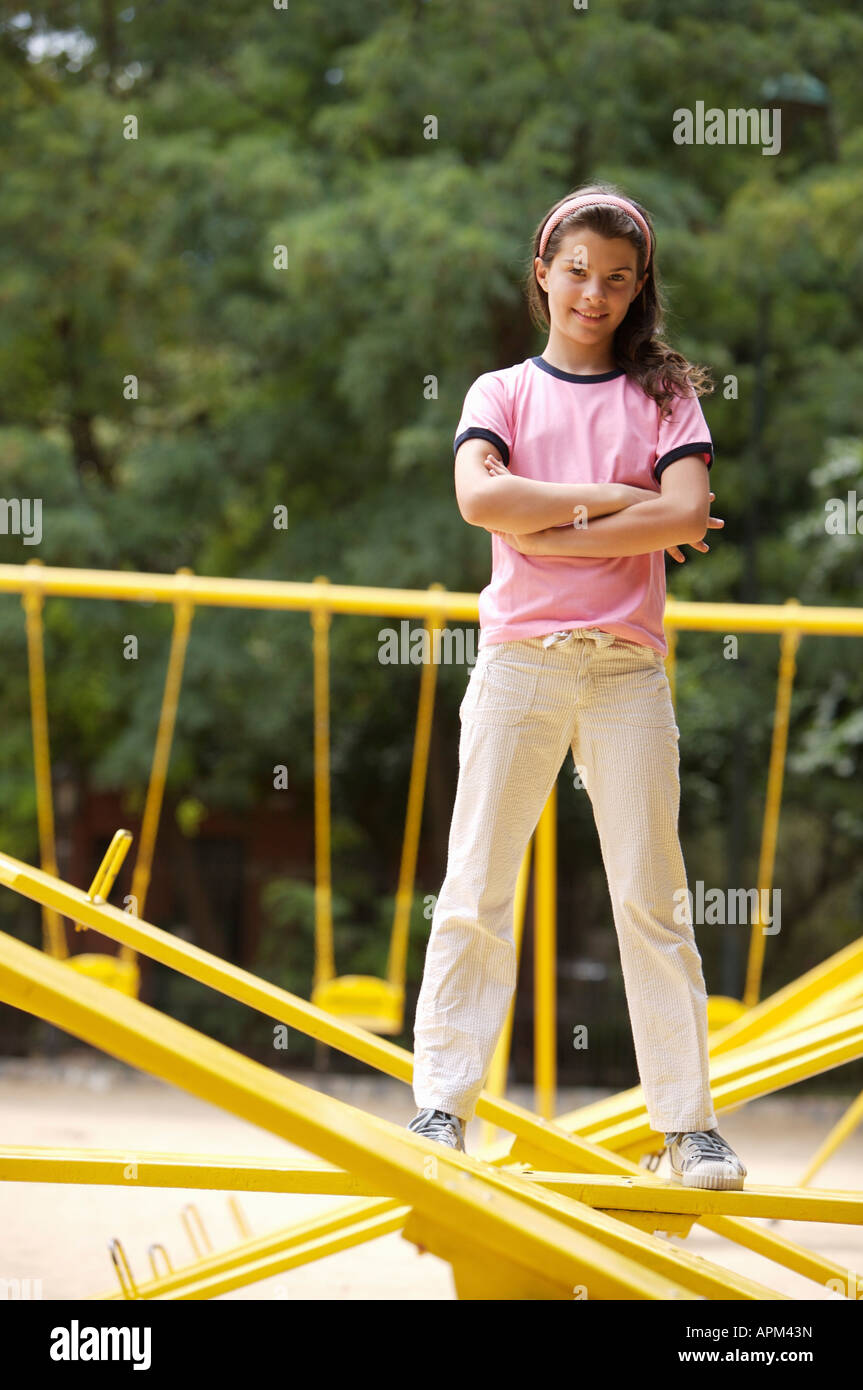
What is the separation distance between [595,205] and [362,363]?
673 cm

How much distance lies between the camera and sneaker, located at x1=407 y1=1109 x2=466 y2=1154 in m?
2.12

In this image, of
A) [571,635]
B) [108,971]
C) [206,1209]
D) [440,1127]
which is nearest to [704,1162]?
[440,1127]

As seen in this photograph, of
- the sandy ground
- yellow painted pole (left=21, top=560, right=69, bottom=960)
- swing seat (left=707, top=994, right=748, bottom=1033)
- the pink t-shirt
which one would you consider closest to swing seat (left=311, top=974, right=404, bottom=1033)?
the sandy ground

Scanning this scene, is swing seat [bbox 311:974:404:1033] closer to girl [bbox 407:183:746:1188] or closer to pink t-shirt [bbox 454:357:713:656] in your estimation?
girl [bbox 407:183:746:1188]

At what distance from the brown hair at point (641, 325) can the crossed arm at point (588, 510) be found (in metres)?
0.17

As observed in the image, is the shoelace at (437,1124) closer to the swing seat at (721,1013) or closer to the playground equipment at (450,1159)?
the playground equipment at (450,1159)

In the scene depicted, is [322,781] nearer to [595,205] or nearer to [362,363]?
[362,363]

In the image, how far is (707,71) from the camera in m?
9.13

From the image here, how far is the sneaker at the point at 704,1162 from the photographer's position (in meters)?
2.09

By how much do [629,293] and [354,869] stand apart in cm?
906

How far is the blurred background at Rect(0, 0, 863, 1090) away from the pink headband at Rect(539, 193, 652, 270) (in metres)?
5.87

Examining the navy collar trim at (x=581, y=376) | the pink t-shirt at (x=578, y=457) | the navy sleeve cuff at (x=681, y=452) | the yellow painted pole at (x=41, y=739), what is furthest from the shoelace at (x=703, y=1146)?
the yellow painted pole at (x=41, y=739)
